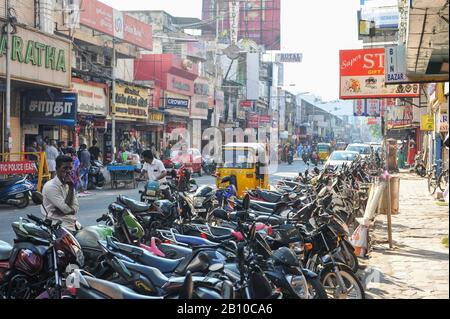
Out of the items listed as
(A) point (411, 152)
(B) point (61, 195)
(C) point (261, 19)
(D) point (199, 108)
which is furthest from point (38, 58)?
(C) point (261, 19)

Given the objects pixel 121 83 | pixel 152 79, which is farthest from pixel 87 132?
pixel 152 79

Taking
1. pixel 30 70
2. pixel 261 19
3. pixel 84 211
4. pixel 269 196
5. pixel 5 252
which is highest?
pixel 261 19

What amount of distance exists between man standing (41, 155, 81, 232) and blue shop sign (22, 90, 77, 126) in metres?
15.4

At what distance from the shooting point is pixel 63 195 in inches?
283

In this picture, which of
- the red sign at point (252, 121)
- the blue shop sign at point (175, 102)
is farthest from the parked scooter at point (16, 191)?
the red sign at point (252, 121)

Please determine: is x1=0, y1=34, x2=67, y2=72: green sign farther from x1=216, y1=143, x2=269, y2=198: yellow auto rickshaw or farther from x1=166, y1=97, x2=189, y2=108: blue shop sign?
x1=166, y1=97, x2=189, y2=108: blue shop sign

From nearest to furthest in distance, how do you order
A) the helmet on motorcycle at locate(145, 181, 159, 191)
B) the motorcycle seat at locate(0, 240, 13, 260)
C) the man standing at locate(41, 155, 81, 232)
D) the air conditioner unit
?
1. the motorcycle seat at locate(0, 240, 13, 260)
2. the man standing at locate(41, 155, 81, 232)
3. the helmet on motorcycle at locate(145, 181, 159, 191)
4. the air conditioner unit

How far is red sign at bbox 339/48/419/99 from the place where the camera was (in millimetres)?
15570

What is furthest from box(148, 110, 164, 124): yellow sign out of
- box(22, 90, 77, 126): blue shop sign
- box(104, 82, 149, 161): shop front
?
box(22, 90, 77, 126): blue shop sign

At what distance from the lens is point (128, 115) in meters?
30.1

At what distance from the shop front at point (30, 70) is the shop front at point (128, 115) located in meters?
5.81

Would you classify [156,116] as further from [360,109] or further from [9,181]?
[9,181]

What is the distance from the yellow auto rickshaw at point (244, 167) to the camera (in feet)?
52.3

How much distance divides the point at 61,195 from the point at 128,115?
23.3 meters
